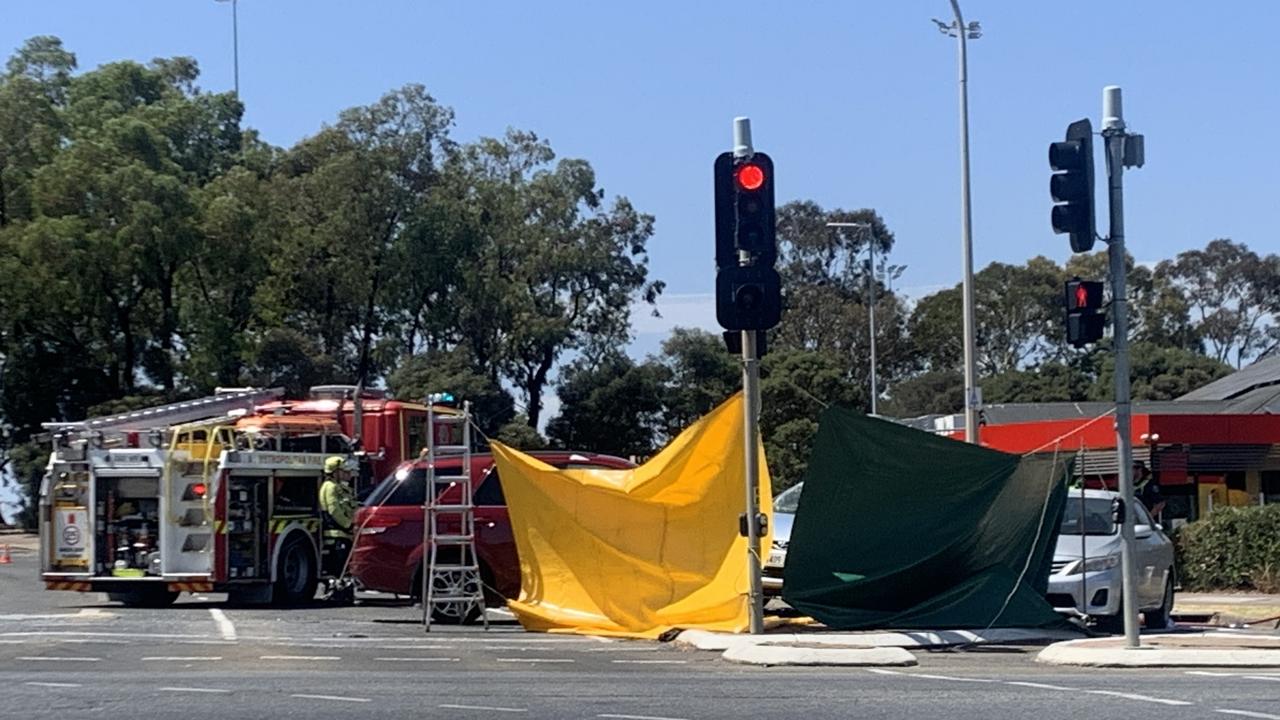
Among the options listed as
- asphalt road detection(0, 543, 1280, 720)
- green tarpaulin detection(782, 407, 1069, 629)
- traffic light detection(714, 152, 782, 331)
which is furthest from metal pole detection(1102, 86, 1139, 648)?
traffic light detection(714, 152, 782, 331)

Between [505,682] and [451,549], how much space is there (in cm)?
653

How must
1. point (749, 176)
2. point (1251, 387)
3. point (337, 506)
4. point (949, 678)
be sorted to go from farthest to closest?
point (1251, 387)
point (337, 506)
point (749, 176)
point (949, 678)

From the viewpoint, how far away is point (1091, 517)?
19.4 m

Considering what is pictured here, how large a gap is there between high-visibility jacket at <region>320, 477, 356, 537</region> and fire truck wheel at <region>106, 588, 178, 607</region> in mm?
2165

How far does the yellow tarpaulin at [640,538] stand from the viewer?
1789cm

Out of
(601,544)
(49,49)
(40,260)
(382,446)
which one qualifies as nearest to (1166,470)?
(382,446)

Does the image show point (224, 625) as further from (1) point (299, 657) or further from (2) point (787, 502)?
(2) point (787, 502)

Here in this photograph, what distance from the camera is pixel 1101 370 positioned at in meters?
72.8

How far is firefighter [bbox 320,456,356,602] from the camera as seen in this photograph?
892 inches

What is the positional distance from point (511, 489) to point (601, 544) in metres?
1.18

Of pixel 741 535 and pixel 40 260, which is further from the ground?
pixel 40 260

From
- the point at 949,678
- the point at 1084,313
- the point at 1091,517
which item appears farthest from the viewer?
the point at 1091,517

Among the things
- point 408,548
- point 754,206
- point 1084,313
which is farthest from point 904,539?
point 408,548

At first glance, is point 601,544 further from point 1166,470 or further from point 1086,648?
point 1166,470
